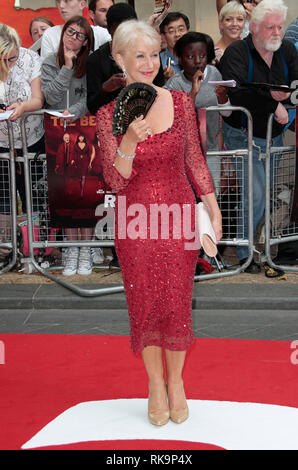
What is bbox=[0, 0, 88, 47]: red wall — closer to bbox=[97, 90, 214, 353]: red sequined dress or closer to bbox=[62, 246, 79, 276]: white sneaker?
bbox=[62, 246, 79, 276]: white sneaker

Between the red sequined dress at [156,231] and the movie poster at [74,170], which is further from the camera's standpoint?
the movie poster at [74,170]

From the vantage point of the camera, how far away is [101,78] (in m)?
5.70

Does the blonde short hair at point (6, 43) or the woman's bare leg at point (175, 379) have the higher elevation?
the blonde short hair at point (6, 43)

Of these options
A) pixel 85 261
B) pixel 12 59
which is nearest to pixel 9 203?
pixel 85 261

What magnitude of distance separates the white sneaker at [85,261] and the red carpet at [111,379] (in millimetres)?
1691

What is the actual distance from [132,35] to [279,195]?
143 inches

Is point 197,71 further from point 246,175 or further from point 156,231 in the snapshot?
point 156,231

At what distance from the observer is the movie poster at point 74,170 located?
601 centimetres

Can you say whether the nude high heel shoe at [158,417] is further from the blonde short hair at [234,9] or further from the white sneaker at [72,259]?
the blonde short hair at [234,9]

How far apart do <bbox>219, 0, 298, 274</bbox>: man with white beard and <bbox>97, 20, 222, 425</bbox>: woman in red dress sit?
2806mm

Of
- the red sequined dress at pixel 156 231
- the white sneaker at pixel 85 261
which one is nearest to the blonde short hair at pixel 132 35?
the red sequined dress at pixel 156 231

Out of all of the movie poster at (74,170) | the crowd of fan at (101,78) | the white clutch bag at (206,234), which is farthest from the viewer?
the movie poster at (74,170)

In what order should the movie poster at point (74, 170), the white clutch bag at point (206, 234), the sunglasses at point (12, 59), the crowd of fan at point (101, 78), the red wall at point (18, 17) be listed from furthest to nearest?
the red wall at point (18, 17) → the sunglasses at point (12, 59) → the movie poster at point (74, 170) → the crowd of fan at point (101, 78) → the white clutch bag at point (206, 234)
